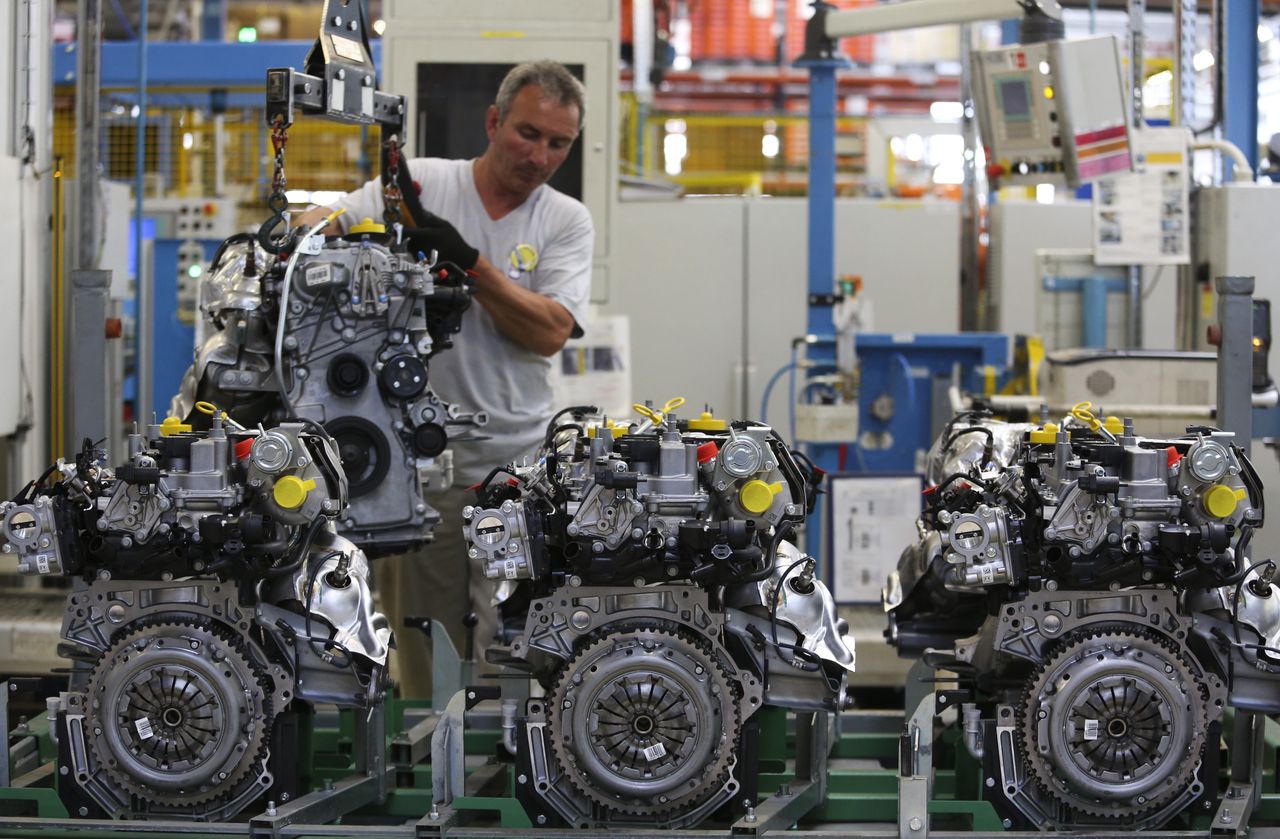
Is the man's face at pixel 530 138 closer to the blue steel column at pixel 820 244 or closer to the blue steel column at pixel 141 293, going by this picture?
the blue steel column at pixel 820 244

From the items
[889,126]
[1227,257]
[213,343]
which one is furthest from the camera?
[889,126]

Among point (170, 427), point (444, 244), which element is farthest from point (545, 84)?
point (170, 427)

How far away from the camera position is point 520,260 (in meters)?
4.07

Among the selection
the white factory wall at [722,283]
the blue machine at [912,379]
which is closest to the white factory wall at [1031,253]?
the white factory wall at [722,283]

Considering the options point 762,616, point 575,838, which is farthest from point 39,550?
point 762,616

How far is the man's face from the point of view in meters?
3.97

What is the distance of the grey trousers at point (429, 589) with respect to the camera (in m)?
4.23

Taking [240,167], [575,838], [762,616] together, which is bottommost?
[575,838]

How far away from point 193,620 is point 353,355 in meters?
0.78

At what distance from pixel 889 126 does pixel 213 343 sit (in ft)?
22.3

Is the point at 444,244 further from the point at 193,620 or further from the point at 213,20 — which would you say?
the point at 213,20

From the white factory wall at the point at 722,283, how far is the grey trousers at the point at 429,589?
350 centimetres

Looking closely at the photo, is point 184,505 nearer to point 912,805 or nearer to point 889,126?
point 912,805

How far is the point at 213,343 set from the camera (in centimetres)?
362
